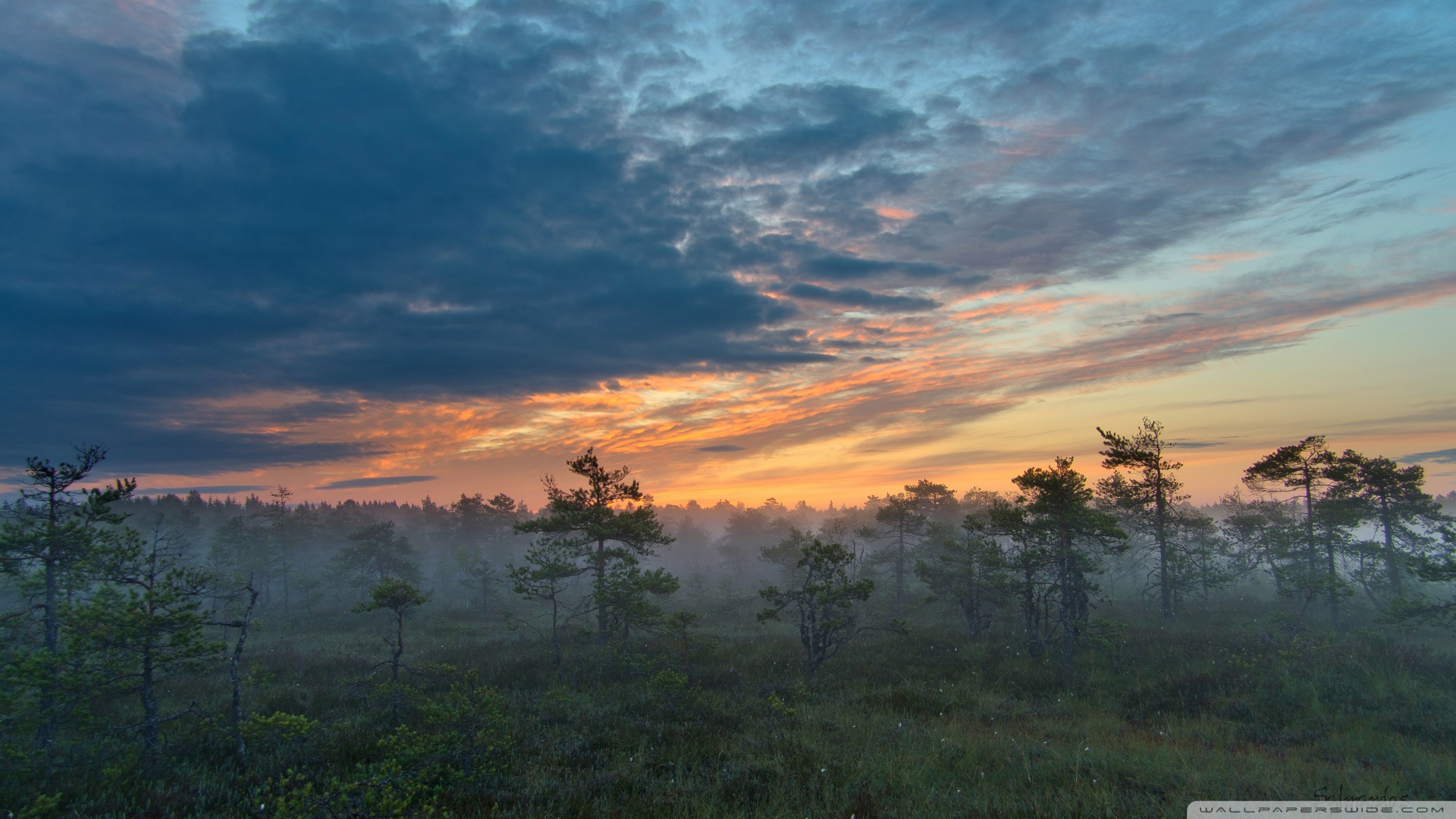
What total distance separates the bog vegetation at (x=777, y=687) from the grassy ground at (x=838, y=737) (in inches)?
3.3

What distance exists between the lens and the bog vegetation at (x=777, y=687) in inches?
313

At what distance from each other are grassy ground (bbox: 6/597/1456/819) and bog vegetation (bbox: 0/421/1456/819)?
8 centimetres

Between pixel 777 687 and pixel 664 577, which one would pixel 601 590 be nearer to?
pixel 664 577

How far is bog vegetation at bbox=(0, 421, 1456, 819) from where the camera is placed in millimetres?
7941

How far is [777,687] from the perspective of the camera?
14.9 m

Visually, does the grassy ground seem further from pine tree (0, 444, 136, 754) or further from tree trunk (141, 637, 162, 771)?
pine tree (0, 444, 136, 754)

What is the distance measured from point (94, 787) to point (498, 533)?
6222 centimetres

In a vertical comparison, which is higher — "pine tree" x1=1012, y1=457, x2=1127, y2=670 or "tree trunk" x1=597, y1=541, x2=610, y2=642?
"pine tree" x1=1012, y1=457, x2=1127, y2=670

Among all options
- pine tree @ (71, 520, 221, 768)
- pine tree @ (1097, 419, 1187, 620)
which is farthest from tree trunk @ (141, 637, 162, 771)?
pine tree @ (1097, 419, 1187, 620)

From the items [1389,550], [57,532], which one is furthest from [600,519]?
[1389,550]

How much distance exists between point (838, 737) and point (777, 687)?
14.9 feet

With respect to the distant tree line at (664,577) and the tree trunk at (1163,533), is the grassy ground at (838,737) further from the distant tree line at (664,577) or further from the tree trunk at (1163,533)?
the tree trunk at (1163,533)

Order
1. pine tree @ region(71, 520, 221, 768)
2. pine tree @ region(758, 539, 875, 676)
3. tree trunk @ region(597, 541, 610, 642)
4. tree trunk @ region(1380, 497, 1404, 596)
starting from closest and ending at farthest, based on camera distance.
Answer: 1. pine tree @ region(71, 520, 221, 768)
2. pine tree @ region(758, 539, 875, 676)
3. tree trunk @ region(597, 541, 610, 642)
4. tree trunk @ region(1380, 497, 1404, 596)

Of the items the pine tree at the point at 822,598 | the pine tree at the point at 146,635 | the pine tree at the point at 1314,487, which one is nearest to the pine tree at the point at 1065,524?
the pine tree at the point at 822,598
